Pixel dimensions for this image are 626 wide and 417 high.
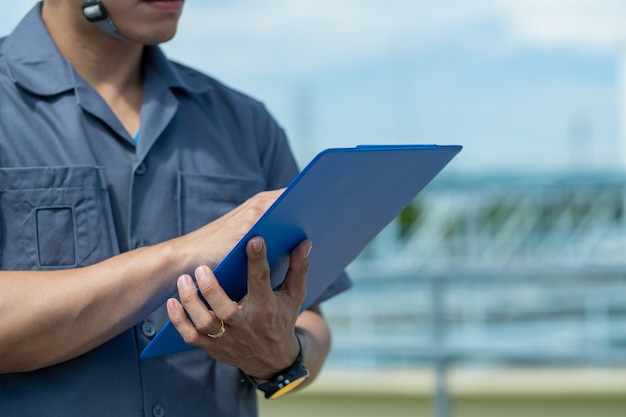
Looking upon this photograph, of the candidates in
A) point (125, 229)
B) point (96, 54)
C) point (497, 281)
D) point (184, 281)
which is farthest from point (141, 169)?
point (497, 281)

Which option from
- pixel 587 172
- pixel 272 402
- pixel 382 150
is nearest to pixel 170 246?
pixel 382 150

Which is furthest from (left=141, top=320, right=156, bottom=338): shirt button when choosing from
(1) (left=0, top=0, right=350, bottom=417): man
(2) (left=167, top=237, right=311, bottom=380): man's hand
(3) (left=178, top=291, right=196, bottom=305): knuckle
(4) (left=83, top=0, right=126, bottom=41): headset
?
(4) (left=83, top=0, right=126, bottom=41): headset

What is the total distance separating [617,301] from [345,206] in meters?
5.37

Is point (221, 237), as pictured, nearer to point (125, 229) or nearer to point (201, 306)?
point (201, 306)

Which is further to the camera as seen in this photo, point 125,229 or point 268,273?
point 125,229

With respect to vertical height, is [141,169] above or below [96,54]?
below

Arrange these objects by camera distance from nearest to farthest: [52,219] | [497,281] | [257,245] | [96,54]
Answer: [257,245] < [52,219] < [96,54] < [497,281]

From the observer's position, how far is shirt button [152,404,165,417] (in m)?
1.29

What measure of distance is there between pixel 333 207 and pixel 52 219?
37 centimetres

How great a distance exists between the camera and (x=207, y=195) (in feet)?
4.57

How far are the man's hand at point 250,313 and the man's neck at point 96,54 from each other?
351mm

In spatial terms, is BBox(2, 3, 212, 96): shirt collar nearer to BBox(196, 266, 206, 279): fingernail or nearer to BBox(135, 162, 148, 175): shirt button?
BBox(135, 162, 148, 175): shirt button

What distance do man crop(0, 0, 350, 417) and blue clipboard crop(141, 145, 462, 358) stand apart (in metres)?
0.02

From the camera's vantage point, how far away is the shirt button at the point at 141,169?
1.33 metres
